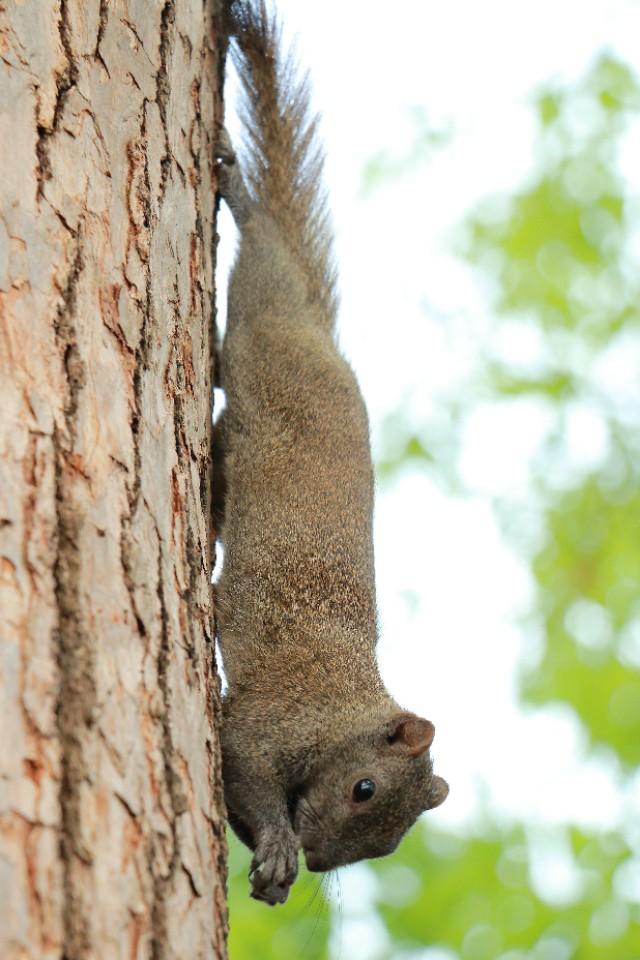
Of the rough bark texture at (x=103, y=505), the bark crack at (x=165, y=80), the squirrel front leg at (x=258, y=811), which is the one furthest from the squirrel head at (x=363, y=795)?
the bark crack at (x=165, y=80)

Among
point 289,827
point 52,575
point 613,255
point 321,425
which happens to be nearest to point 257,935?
point 289,827

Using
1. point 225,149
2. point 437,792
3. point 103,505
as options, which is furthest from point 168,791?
point 225,149

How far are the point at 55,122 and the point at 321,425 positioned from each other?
2.06 m

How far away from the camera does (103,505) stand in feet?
7.25

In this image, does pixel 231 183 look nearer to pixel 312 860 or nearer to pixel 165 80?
pixel 165 80

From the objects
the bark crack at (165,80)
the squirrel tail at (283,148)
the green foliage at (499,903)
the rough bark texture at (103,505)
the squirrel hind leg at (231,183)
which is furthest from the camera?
the green foliage at (499,903)

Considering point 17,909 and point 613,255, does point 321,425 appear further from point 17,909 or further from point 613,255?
point 613,255

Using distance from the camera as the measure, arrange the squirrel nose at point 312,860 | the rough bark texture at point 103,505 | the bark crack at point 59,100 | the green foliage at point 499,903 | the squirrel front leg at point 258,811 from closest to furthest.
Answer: the rough bark texture at point 103,505, the bark crack at point 59,100, the squirrel front leg at point 258,811, the squirrel nose at point 312,860, the green foliage at point 499,903

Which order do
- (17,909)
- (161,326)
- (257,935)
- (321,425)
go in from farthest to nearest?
(257,935) → (321,425) → (161,326) → (17,909)

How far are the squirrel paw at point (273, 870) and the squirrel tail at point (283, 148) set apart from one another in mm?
2280

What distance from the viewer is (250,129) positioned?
5.12 meters

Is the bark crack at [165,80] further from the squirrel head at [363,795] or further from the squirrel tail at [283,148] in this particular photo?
the squirrel head at [363,795]

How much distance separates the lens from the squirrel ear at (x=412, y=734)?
3.94 metres

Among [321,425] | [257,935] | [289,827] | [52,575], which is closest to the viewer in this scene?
[52,575]
